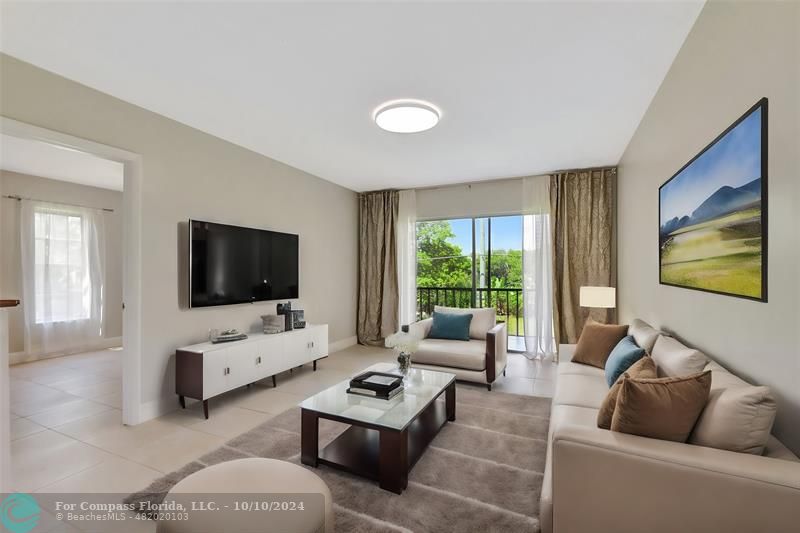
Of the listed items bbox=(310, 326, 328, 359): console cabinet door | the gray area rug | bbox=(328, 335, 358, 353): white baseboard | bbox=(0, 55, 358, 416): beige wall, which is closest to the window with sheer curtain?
bbox=(0, 55, 358, 416): beige wall

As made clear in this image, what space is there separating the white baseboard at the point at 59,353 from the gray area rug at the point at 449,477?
3.77 m

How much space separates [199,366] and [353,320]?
304cm

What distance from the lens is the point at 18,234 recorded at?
4562mm

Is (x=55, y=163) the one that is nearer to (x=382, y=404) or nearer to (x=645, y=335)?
(x=382, y=404)

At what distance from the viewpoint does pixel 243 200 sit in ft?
12.3

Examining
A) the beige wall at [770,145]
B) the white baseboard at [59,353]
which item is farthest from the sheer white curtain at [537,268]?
the white baseboard at [59,353]

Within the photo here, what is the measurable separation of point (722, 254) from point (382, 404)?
1.96 m

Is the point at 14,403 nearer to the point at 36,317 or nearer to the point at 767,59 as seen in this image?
the point at 36,317

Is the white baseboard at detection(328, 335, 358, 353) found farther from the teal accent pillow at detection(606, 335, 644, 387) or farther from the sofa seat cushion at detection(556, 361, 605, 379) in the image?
the teal accent pillow at detection(606, 335, 644, 387)

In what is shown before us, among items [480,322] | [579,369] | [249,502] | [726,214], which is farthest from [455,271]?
[249,502]

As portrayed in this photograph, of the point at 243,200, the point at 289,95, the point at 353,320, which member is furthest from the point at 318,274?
the point at 289,95

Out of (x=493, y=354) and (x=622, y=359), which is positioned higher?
(x=622, y=359)

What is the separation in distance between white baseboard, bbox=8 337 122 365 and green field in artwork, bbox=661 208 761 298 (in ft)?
20.9

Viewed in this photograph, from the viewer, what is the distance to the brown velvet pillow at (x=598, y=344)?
2.85 m
